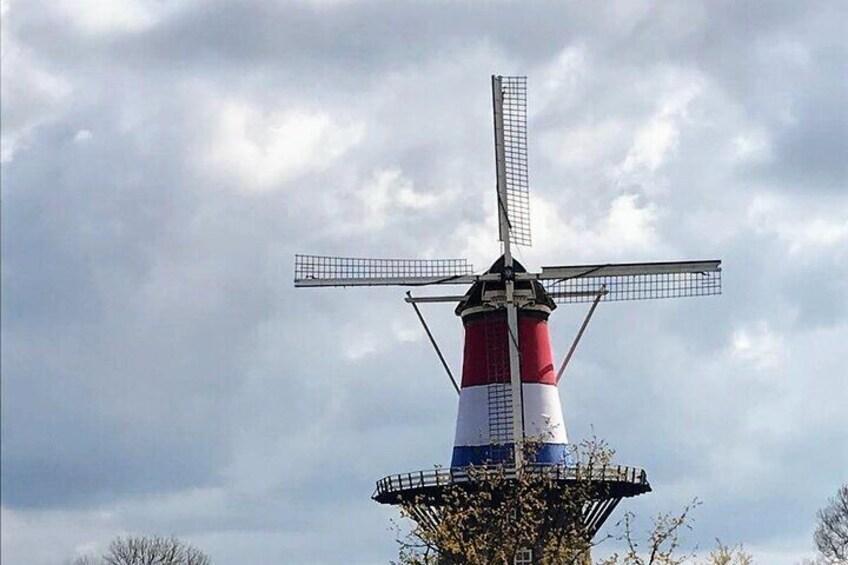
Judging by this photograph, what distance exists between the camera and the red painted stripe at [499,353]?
53.9 m

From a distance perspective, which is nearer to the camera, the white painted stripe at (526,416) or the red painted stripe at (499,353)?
the white painted stripe at (526,416)

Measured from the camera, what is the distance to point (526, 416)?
2111 inches

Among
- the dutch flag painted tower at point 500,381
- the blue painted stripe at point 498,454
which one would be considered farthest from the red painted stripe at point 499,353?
the blue painted stripe at point 498,454

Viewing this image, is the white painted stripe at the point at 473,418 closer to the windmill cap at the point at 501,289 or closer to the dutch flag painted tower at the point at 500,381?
the dutch flag painted tower at the point at 500,381

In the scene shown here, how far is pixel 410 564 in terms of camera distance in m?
44.3

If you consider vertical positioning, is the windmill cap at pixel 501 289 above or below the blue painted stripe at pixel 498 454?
above

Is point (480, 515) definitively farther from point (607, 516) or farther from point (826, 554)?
point (826, 554)

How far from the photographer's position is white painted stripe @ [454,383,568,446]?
53406 millimetres

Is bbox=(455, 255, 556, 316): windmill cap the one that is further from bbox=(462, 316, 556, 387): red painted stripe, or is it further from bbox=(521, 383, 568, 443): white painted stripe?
bbox=(521, 383, 568, 443): white painted stripe

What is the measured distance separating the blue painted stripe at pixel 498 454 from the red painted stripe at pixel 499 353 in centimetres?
169

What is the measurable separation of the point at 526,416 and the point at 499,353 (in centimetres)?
172

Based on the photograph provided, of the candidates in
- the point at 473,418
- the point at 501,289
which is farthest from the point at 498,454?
the point at 501,289

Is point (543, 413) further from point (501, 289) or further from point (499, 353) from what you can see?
point (501, 289)

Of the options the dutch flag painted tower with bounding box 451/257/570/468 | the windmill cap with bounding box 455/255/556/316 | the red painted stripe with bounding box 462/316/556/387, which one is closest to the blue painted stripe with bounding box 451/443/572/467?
the dutch flag painted tower with bounding box 451/257/570/468
